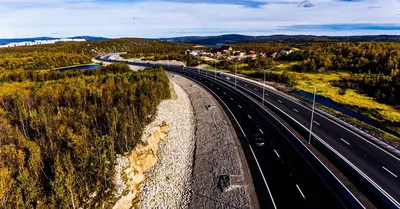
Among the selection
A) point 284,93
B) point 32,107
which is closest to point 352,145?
point 284,93

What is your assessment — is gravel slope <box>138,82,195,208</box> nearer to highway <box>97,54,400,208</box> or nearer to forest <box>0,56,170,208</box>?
forest <box>0,56,170,208</box>

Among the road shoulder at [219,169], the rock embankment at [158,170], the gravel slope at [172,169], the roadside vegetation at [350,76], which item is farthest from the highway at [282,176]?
the roadside vegetation at [350,76]

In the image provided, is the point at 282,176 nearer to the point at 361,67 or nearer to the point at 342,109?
the point at 342,109

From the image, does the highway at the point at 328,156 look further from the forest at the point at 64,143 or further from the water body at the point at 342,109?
the forest at the point at 64,143

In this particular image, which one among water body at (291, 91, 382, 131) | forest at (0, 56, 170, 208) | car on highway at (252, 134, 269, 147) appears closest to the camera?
forest at (0, 56, 170, 208)

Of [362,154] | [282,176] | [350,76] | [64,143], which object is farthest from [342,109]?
[64,143]

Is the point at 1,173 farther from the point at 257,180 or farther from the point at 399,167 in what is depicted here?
the point at 399,167

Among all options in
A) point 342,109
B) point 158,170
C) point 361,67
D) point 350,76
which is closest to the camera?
point 158,170

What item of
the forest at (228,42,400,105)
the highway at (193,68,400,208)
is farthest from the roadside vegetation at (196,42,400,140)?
the highway at (193,68,400,208)
